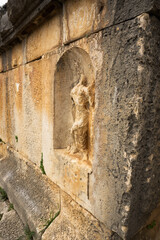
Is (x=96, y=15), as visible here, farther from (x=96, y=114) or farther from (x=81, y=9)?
(x=96, y=114)

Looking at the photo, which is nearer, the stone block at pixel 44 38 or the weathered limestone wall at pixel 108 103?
the weathered limestone wall at pixel 108 103

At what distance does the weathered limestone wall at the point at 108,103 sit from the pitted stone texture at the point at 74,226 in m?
0.03

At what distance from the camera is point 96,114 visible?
1.60 metres

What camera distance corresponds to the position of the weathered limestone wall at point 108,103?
127cm

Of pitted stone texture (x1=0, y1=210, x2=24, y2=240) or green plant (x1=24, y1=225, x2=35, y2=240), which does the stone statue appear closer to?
green plant (x1=24, y1=225, x2=35, y2=240)

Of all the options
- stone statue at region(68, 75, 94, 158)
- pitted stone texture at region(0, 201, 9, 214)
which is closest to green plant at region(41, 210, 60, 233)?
stone statue at region(68, 75, 94, 158)

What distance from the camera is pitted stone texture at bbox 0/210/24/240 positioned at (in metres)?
2.37

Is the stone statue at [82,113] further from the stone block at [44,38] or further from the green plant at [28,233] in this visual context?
the green plant at [28,233]

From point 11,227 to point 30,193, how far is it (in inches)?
21.0

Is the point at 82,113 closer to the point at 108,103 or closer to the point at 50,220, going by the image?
the point at 108,103

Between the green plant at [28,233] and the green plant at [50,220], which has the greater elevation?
the green plant at [50,220]

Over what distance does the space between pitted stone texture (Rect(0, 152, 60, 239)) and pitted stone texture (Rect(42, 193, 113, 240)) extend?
18 centimetres

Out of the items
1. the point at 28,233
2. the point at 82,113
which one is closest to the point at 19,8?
A: the point at 82,113

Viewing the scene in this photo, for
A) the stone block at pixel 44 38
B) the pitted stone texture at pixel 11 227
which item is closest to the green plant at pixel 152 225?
the pitted stone texture at pixel 11 227
